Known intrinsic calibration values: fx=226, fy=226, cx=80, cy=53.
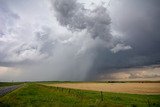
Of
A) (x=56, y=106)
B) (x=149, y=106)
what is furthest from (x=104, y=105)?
(x=149, y=106)

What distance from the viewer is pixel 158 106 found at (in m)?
45.2

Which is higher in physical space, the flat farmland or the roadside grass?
the flat farmland

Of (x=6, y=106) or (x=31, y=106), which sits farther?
(x=31, y=106)

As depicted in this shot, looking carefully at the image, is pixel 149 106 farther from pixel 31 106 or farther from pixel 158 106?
pixel 31 106

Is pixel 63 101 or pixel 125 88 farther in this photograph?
pixel 125 88

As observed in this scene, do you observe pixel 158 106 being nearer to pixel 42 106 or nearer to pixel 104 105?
pixel 104 105

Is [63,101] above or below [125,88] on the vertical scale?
below

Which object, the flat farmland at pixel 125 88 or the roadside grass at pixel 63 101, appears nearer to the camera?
the roadside grass at pixel 63 101

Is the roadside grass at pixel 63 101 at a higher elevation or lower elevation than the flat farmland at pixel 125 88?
lower

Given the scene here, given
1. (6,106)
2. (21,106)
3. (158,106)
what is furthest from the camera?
(158,106)

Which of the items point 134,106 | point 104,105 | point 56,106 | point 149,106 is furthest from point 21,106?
point 149,106

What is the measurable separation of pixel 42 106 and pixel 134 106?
63.0ft

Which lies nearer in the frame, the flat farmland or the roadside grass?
the roadside grass

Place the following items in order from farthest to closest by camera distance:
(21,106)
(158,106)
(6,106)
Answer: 1. (158,106)
2. (21,106)
3. (6,106)
